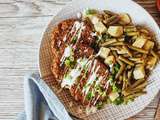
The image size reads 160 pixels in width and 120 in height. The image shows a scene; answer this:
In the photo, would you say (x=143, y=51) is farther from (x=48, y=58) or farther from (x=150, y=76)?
(x=48, y=58)

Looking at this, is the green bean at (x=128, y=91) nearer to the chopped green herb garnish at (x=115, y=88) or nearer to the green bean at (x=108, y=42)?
the chopped green herb garnish at (x=115, y=88)

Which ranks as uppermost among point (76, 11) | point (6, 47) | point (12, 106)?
point (76, 11)

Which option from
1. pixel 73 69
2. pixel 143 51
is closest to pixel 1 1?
pixel 73 69

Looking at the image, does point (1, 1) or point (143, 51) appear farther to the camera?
point (1, 1)

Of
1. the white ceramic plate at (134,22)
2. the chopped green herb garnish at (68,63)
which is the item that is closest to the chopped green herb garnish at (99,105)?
the white ceramic plate at (134,22)

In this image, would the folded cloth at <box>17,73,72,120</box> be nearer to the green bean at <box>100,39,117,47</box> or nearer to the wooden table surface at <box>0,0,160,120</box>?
the wooden table surface at <box>0,0,160,120</box>

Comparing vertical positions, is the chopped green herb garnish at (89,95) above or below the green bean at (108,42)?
below

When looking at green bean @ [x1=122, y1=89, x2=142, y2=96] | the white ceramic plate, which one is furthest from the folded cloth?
green bean @ [x1=122, y1=89, x2=142, y2=96]
